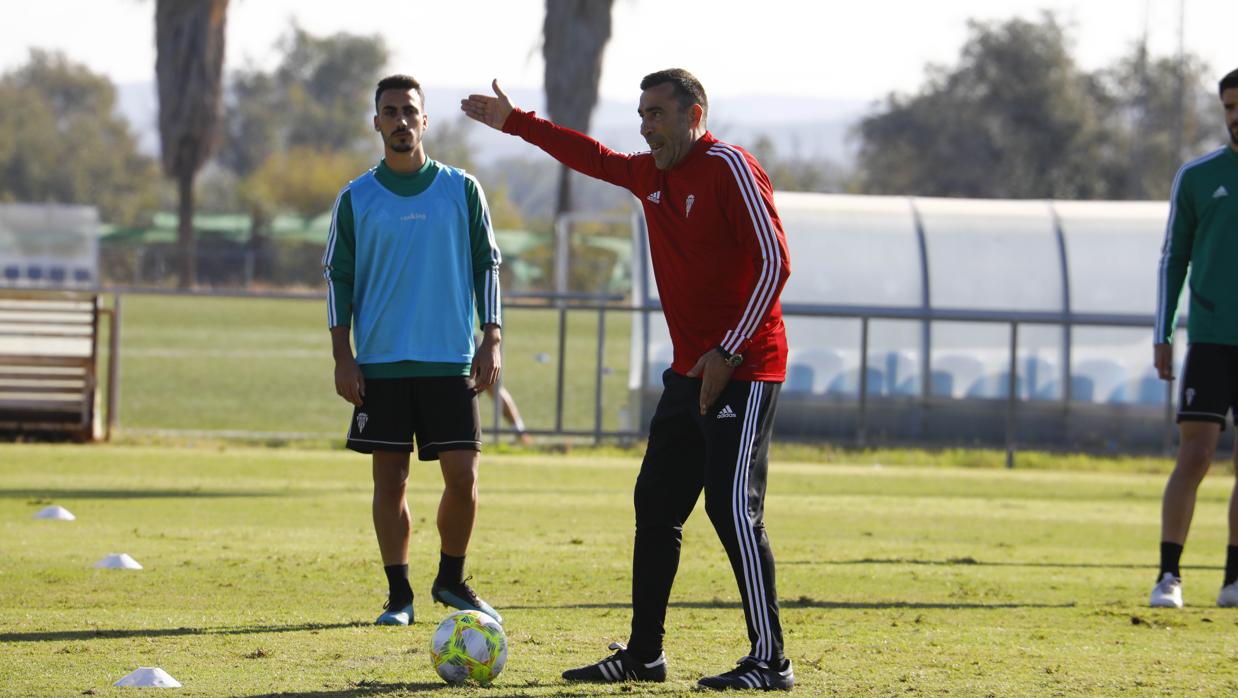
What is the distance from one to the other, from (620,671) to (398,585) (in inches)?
59.9

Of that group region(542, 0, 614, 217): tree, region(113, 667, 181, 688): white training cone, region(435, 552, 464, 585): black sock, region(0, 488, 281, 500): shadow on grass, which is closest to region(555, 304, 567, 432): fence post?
region(0, 488, 281, 500): shadow on grass

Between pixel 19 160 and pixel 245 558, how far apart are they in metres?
94.4

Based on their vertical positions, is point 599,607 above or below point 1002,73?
below

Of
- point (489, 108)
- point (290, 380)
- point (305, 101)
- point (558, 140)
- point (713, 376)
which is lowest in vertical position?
point (290, 380)

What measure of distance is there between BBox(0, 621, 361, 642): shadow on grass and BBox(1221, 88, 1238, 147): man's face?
176 inches

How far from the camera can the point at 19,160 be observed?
9788 cm

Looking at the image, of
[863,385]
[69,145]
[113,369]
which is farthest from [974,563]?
[69,145]

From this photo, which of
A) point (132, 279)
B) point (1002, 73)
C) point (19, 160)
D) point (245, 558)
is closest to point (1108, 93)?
point (1002, 73)

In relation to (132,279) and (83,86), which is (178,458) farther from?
(83,86)

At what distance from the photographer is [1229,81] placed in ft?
27.0

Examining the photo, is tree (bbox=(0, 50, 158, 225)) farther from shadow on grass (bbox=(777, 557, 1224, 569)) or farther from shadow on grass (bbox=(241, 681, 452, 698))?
Answer: shadow on grass (bbox=(241, 681, 452, 698))

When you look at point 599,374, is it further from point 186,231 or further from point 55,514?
point 186,231

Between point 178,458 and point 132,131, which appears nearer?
point 178,458

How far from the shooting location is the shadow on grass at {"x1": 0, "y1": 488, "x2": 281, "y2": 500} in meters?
12.2
